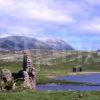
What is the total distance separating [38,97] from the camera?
39.3m

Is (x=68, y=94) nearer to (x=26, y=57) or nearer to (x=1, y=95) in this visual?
(x=1, y=95)

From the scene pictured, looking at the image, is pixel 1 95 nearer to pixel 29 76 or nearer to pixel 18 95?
pixel 18 95

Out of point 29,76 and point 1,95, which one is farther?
point 29,76

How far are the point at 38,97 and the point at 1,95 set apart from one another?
145 inches

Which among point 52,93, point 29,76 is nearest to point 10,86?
point 52,93

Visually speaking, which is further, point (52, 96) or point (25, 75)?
point (25, 75)

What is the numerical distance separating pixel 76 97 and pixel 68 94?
157 centimetres

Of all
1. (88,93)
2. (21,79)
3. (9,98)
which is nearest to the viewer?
(9,98)

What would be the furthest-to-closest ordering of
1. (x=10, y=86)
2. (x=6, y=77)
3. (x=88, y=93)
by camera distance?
(x=6, y=77) < (x=10, y=86) < (x=88, y=93)

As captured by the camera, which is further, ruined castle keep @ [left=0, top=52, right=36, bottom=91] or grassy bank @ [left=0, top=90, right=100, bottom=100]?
ruined castle keep @ [left=0, top=52, right=36, bottom=91]

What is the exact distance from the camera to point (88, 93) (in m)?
41.8

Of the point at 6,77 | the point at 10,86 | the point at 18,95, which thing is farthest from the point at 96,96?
the point at 6,77

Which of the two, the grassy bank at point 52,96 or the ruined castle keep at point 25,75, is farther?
the ruined castle keep at point 25,75

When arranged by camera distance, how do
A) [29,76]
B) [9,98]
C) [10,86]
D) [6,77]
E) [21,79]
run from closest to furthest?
[9,98]
[10,86]
[6,77]
[21,79]
[29,76]
